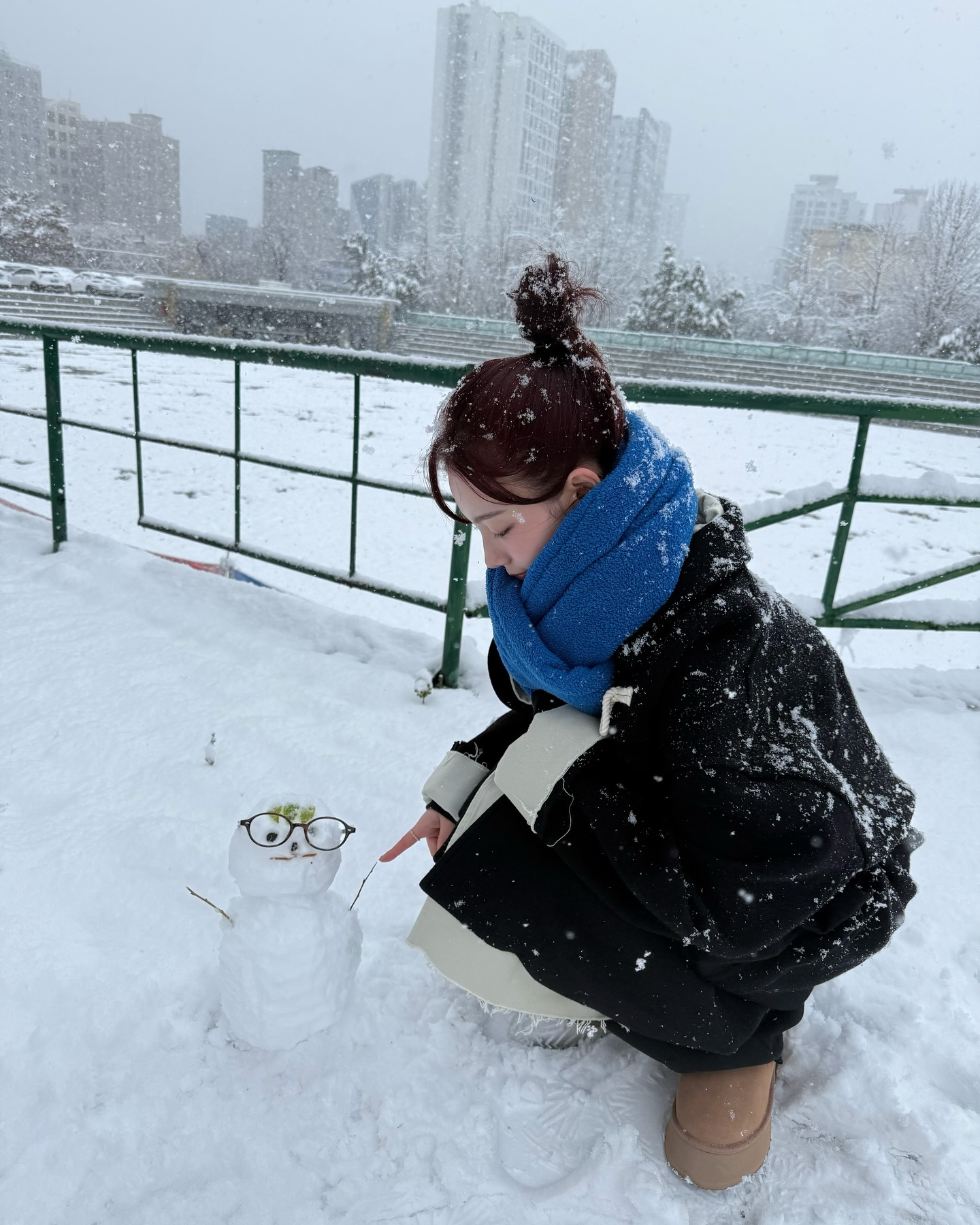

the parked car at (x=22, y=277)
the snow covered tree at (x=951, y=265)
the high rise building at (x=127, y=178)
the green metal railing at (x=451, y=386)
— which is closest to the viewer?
the green metal railing at (x=451, y=386)

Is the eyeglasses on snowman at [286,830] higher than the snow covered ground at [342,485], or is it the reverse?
the eyeglasses on snowman at [286,830]

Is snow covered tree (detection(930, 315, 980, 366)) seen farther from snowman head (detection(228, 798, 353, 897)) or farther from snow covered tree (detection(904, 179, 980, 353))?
snowman head (detection(228, 798, 353, 897))

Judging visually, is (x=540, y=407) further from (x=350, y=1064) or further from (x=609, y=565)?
(x=350, y=1064)

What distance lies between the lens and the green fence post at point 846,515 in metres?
2.75

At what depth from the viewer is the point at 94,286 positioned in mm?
24125

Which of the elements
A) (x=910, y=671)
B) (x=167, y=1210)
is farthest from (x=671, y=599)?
(x=910, y=671)

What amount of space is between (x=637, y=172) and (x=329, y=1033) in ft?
307

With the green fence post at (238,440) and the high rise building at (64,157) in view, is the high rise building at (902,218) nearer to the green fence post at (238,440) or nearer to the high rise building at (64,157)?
the green fence post at (238,440)

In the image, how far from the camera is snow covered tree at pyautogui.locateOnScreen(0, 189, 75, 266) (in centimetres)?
3178

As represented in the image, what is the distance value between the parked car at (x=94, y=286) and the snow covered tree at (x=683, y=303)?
51.5 ft

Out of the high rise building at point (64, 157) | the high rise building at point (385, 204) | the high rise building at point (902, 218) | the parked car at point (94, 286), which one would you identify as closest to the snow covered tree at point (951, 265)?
the high rise building at point (902, 218)

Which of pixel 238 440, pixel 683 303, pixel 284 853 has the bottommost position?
pixel 284 853

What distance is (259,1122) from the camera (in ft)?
4.45

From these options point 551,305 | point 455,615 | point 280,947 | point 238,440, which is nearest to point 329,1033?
point 280,947
